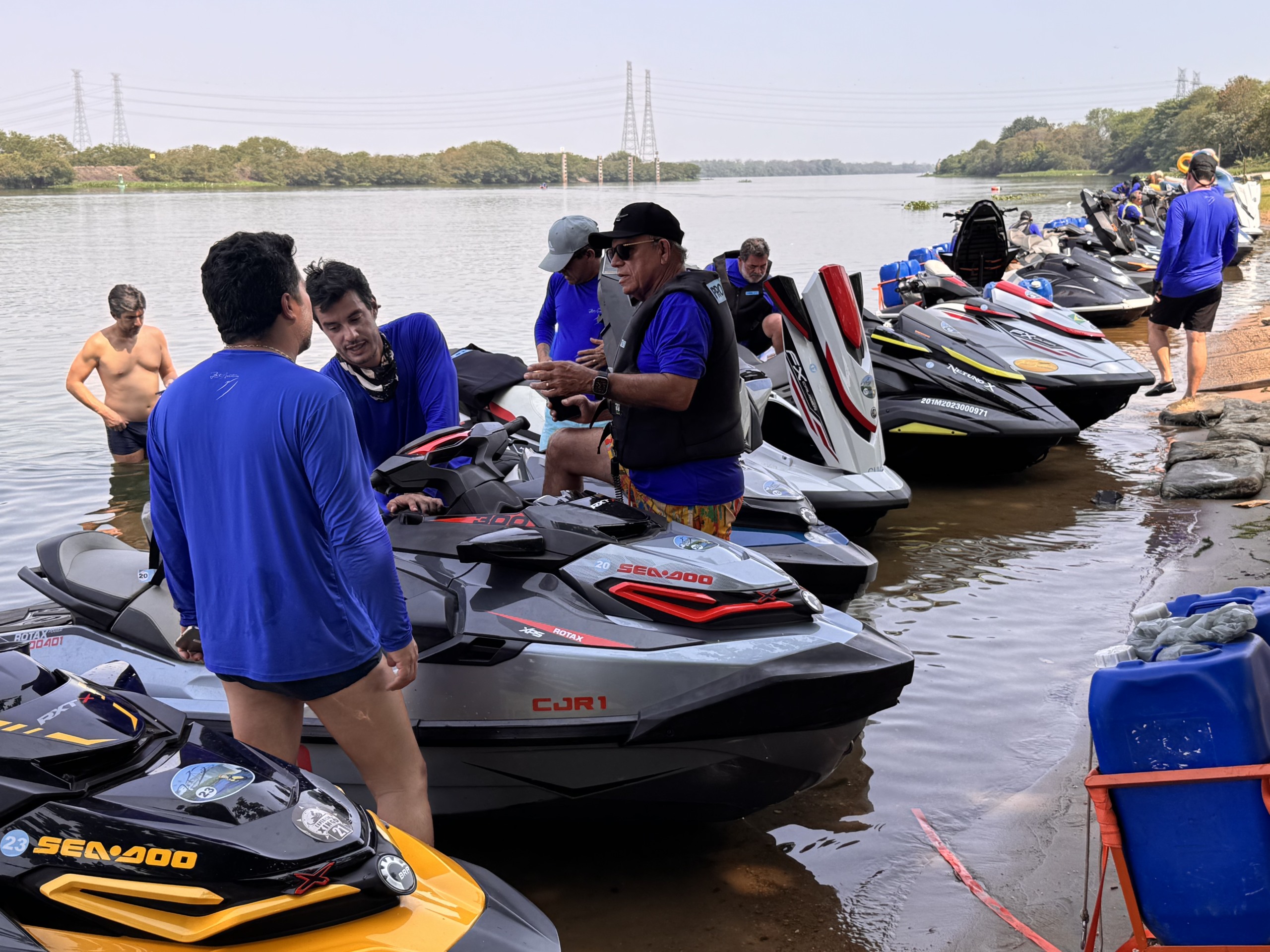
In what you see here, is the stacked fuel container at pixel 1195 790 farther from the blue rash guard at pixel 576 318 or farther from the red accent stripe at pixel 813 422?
the blue rash guard at pixel 576 318

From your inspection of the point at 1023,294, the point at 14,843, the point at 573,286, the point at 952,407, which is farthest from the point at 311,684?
the point at 1023,294

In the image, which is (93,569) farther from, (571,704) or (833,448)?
(833,448)

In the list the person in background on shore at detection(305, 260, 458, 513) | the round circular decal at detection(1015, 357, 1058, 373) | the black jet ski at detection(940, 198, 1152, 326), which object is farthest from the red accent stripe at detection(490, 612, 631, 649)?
the black jet ski at detection(940, 198, 1152, 326)

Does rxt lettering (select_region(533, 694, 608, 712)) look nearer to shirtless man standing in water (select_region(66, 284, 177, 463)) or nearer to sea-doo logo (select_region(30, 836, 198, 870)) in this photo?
sea-doo logo (select_region(30, 836, 198, 870))

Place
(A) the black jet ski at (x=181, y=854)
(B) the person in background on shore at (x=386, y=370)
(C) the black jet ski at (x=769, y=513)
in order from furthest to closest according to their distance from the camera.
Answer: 1. (C) the black jet ski at (x=769, y=513)
2. (B) the person in background on shore at (x=386, y=370)
3. (A) the black jet ski at (x=181, y=854)

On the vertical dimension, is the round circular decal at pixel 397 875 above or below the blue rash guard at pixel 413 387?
below

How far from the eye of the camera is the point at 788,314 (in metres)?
6.54

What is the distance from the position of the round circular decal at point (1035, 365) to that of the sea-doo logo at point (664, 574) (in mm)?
5936

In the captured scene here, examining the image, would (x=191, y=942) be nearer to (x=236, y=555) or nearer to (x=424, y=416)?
(x=236, y=555)

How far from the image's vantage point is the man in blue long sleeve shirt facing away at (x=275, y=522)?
247 cm

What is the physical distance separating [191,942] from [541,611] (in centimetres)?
153

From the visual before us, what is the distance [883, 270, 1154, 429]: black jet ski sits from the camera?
847 cm

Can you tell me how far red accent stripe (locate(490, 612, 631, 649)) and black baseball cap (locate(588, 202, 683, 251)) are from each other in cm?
137

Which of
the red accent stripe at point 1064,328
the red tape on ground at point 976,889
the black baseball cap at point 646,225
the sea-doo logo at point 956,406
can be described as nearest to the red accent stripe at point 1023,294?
the red accent stripe at point 1064,328
